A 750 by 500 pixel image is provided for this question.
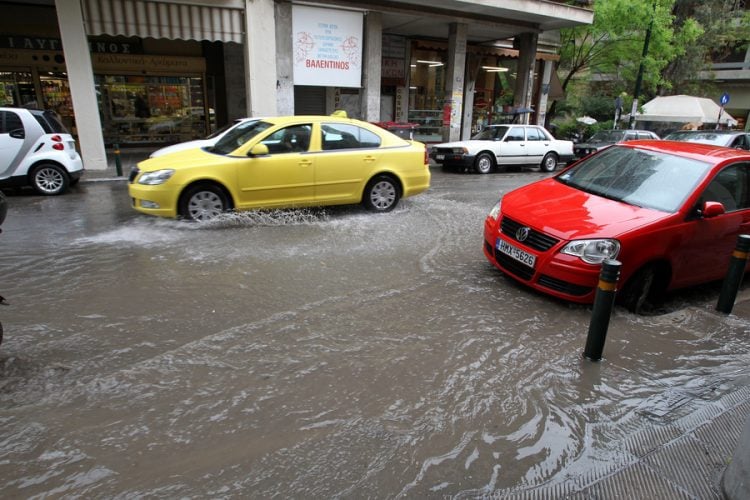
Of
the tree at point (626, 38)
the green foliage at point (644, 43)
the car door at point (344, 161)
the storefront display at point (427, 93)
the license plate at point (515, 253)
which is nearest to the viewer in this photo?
the license plate at point (515, 253)

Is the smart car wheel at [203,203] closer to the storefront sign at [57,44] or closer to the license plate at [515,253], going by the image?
the license plate at [515,253]

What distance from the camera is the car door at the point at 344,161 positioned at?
790cm

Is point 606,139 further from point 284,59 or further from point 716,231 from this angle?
point 716,231

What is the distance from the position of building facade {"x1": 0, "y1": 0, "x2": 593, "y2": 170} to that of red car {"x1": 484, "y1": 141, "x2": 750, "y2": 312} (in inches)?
428

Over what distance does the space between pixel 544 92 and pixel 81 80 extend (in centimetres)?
1821

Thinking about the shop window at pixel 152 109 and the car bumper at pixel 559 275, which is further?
the shop window at pixel 152 109

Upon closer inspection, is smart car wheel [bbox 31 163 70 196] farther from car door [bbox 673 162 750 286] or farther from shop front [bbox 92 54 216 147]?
car door [bbox 673 162 750 286]

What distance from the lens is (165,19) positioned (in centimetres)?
1292

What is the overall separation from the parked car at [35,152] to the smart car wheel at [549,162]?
525 inches

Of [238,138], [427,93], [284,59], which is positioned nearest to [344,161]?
[238,138]

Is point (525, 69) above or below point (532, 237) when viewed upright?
above

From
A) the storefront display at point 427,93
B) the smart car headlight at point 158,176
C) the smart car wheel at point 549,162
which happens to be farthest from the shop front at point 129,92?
the smart car wheel at point 549,162

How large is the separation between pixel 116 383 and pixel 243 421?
3.42ft

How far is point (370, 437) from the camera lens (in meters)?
3.05
